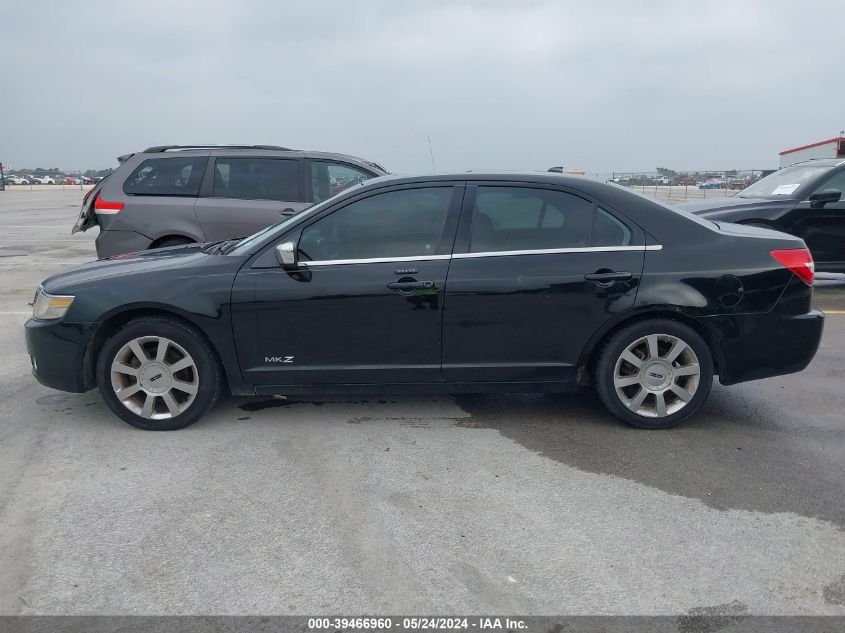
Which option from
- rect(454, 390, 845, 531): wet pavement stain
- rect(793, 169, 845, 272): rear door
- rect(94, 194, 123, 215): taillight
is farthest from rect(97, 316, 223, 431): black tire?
rect(793, 169, 845, 272): rear door

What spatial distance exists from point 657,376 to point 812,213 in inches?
229

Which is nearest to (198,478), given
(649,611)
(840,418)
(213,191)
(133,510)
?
(133,510)

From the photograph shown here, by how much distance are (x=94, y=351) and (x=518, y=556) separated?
2.94m

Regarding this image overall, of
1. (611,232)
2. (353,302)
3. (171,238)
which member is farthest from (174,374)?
(171,238)

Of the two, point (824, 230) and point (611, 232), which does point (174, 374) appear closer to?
point (611, 232)

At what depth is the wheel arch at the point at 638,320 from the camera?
4.38 meters

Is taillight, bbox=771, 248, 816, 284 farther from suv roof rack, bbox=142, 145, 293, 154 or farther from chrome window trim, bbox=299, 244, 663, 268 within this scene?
suv roof rack, bbox=142, 145, 293, 154

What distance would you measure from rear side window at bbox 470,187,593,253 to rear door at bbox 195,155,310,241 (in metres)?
3.56

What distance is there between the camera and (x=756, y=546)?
3156mm

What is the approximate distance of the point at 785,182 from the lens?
9.51m

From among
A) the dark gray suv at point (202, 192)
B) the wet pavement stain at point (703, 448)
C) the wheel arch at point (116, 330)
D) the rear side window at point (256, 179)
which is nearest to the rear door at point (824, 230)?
the wet pavement stain at point (703, 448)

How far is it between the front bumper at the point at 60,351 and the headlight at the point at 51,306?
4 centimetres

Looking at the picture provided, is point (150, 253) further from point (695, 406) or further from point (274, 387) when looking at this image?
point (695, 406)

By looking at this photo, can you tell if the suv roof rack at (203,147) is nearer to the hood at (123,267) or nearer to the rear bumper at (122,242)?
the rear bumper at (122,242)
